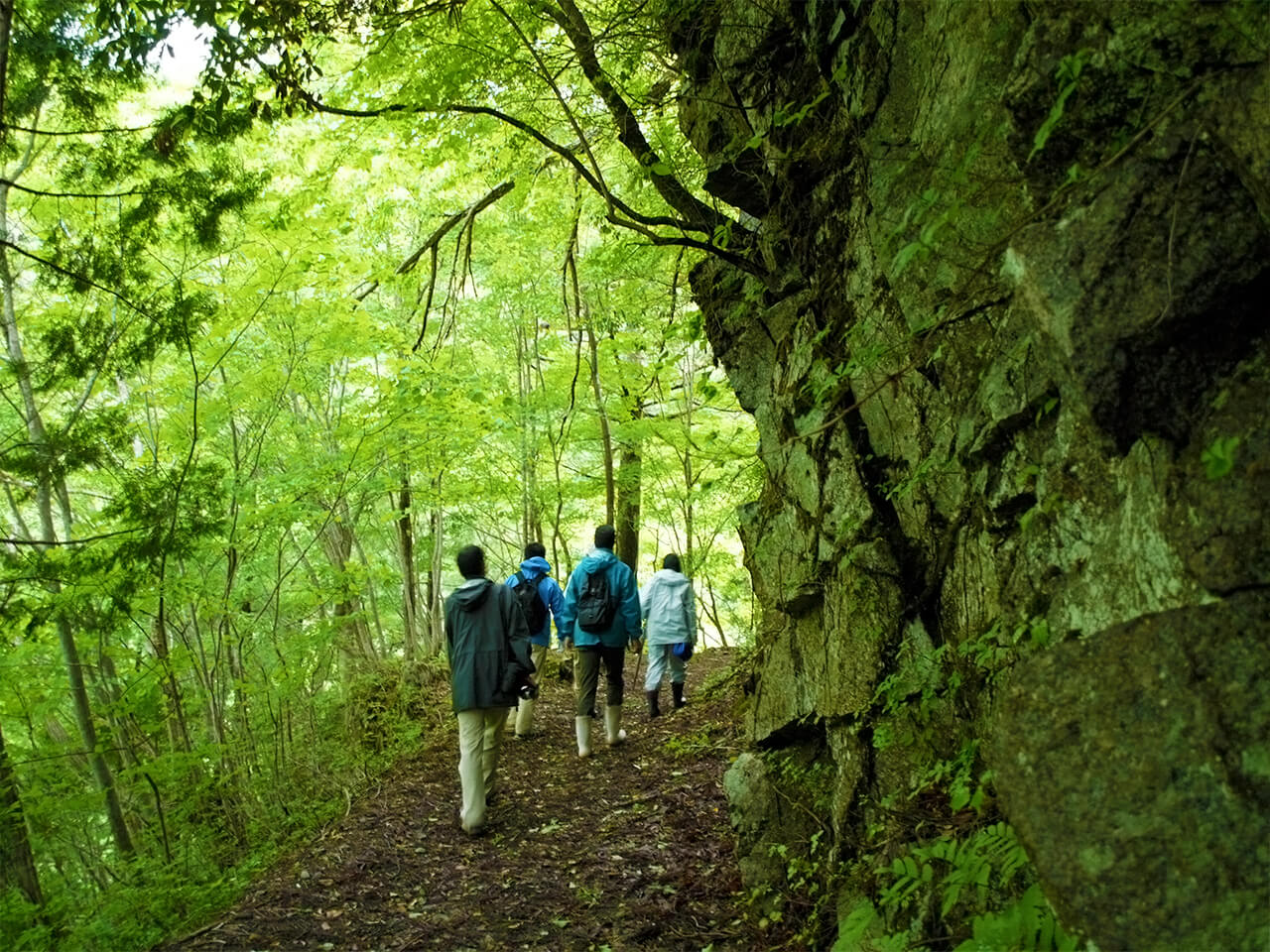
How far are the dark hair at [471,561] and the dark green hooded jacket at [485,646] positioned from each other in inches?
4.2

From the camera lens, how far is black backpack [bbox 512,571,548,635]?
27.1 ft

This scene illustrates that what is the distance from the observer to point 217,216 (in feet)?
19.7

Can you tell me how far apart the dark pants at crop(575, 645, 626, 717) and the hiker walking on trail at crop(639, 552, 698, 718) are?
93 centimetres

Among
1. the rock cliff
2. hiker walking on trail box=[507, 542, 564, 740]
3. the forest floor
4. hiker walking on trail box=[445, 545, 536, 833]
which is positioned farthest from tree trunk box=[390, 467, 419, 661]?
the rock cliff

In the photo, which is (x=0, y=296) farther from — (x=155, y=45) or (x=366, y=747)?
(x=366, y=747)

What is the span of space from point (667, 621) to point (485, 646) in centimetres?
292

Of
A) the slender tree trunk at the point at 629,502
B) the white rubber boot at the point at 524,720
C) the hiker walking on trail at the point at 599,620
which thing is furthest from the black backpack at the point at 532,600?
the slender tree trunk at the point at 629,502

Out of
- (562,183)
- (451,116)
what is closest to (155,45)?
(451,116)

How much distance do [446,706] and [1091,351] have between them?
31.5 ft

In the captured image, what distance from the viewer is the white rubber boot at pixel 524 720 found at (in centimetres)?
899

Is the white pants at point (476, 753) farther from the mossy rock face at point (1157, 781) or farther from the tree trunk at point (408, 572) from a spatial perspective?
the tree trunk at point (408, 572)

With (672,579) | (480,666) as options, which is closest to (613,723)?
(672,579)

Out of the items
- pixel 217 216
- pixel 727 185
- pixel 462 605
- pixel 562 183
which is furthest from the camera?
pixel 562 183

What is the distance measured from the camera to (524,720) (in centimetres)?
902
